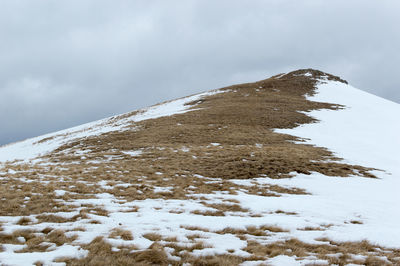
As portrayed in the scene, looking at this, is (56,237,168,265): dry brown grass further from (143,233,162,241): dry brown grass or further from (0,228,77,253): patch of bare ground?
(0,228,77,253): patch of bare ground

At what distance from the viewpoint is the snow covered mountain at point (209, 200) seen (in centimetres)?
618

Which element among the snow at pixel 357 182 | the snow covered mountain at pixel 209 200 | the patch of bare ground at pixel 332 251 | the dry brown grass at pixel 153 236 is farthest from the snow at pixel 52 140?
the patch of bare ground at pixel 332 251

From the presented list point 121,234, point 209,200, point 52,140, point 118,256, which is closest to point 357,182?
point 209,200

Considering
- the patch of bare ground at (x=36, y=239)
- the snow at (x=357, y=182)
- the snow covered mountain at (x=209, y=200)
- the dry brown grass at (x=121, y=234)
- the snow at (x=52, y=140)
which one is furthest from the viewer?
the snow at (x=52, y=140)

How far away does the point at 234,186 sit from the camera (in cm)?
1311

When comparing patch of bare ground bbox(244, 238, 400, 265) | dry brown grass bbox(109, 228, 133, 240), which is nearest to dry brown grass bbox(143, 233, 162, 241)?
dry brown grass bbox(109, 228, 133, 240)

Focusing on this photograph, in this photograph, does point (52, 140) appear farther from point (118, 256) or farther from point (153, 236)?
point (118, 256)

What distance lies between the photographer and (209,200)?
1080cm

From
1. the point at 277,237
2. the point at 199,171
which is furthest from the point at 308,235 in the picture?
the point at 199,171

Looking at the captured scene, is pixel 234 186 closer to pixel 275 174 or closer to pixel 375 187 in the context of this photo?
pixel 275 174

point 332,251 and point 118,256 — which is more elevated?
point 118,256

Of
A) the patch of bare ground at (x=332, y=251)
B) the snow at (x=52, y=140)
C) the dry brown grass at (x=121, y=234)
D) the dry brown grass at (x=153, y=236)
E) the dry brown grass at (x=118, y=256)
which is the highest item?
the snow at (x=52, y=140)

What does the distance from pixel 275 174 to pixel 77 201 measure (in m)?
10.3

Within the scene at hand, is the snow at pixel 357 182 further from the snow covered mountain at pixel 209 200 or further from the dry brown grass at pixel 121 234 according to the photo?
the dry brown grass at pixel 121 234
